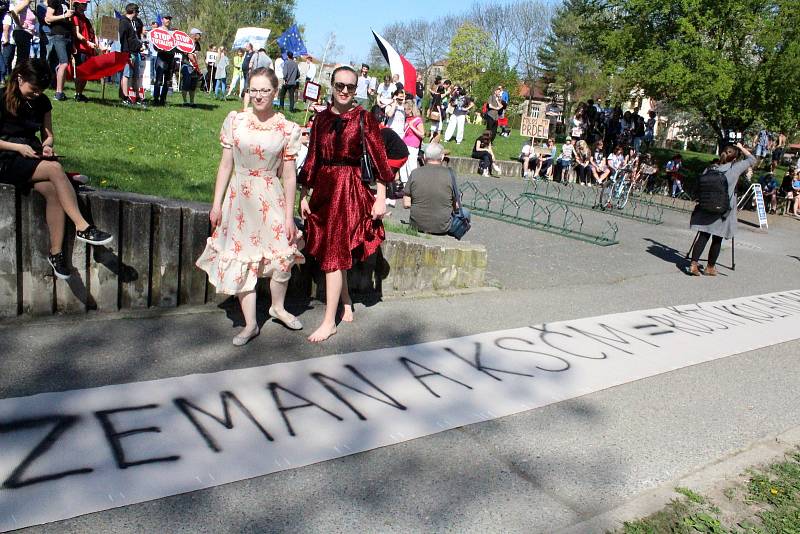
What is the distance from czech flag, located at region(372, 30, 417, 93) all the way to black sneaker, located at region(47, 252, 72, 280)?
21.2 ft

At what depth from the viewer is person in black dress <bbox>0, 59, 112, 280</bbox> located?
14.7 ft

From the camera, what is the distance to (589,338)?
6.14 m

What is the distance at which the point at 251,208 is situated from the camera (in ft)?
15.1

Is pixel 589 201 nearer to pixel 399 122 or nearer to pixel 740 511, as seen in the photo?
pixel 399 122

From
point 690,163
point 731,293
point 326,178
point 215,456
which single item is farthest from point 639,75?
point 215,456

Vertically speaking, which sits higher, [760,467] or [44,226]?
[44,226]

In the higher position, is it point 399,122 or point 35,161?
point 399,122

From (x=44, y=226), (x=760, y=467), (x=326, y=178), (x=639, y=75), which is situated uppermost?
(x=639, y=75)

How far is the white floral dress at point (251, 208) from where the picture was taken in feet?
14.7

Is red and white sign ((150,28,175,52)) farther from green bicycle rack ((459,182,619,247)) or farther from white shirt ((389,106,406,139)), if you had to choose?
green bicycle rack ((459,182,619,247))

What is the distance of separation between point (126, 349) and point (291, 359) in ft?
3.42

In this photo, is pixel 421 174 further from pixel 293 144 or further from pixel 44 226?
pixel 44 226

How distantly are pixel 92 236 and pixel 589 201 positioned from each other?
1426cm

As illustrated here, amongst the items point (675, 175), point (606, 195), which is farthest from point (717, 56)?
point (606, 195)
